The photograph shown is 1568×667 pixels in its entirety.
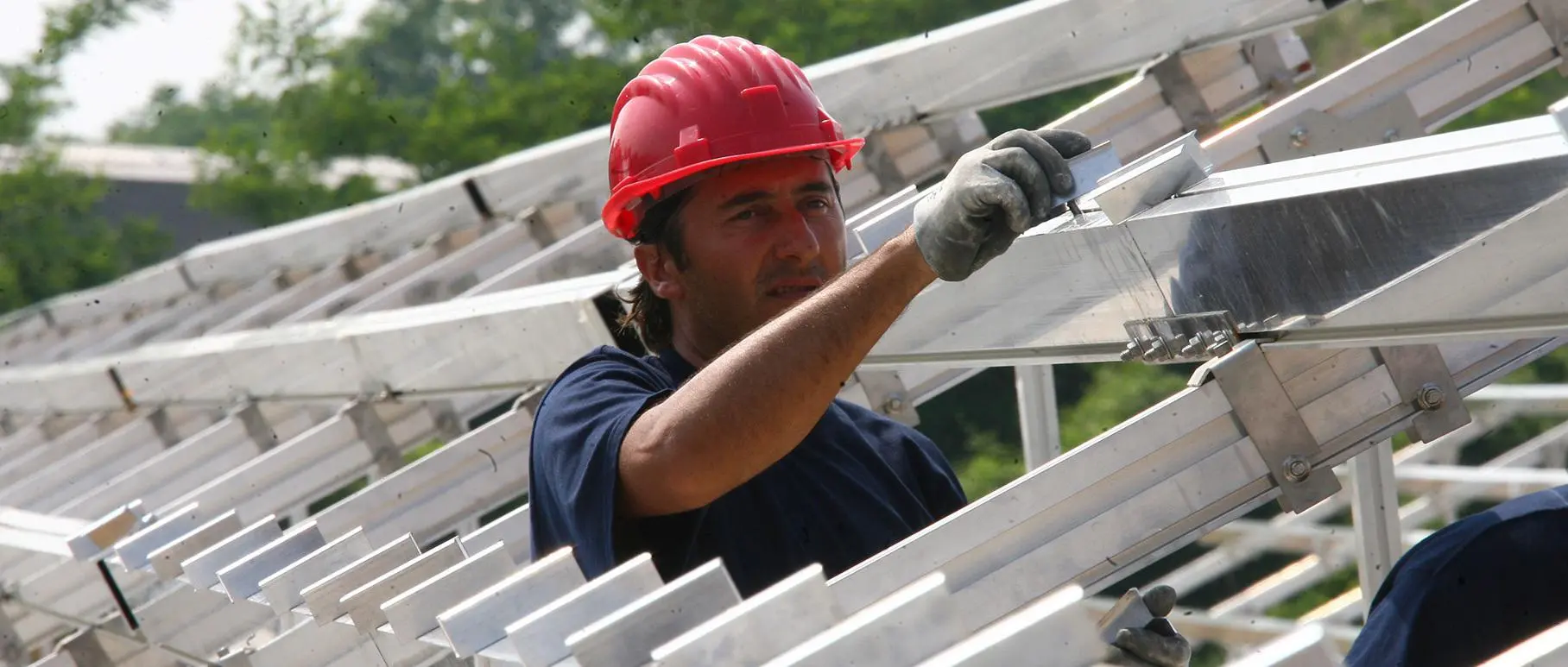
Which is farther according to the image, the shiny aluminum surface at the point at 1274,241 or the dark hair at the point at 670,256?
the dark hair at the point at 670,256

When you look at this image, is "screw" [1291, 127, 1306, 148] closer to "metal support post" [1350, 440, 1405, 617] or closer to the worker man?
"metal support post" [1350, 440, 1405, 617]

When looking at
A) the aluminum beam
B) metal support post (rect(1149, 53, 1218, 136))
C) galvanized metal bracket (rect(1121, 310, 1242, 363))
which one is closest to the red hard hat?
galvanized metal bracket (rect(1121, 310, 1242, 363))

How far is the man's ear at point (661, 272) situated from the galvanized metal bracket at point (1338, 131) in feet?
4.50

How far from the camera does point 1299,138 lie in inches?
135

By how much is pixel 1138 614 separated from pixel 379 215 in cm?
612

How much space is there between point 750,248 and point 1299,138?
4.70 ft

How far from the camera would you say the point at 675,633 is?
5.53ft

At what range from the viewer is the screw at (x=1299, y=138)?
3.44 metres

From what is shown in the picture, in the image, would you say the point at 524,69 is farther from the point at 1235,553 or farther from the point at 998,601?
the point at 998,601

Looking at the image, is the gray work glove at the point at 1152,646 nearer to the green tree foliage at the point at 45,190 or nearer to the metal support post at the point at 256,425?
the metal support post at the point at 256,425

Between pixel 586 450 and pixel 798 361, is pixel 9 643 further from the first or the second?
pixel 798 361


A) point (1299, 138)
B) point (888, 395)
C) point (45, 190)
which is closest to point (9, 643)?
point (888, 395)

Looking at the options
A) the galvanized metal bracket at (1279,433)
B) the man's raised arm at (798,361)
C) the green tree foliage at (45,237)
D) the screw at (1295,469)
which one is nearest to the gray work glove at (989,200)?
the man's raised arm at (798,361)

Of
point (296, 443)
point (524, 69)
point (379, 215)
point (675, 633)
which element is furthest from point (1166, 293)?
point (524, 69)
